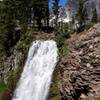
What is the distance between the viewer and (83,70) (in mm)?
39375

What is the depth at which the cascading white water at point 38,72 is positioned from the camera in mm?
49741

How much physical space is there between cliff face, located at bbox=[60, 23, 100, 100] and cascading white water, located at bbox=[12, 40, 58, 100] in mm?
5302

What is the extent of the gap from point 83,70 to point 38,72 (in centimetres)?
1433

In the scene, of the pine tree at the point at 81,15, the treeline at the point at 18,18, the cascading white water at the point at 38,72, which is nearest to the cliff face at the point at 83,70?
the cascading white water at the point at 38,72

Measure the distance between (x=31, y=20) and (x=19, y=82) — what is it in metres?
23.6

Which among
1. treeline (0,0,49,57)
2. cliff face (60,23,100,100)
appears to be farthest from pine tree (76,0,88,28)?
cliff face (60,23,100,100)

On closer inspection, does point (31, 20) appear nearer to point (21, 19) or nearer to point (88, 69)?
point (21, 19)

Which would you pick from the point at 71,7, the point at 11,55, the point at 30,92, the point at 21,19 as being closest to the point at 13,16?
the point at 21,19

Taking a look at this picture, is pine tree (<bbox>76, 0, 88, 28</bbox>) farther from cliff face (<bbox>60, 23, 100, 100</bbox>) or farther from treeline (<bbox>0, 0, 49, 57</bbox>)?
cliff face (<bbox>60, 23, 100, 100</bbox>)

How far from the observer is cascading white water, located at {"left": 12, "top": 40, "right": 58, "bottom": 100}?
1958 inches

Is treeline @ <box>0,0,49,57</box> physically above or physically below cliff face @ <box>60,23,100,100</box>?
above

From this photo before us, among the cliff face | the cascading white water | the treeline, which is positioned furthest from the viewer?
the treeline

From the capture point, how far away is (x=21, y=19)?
6750 cm

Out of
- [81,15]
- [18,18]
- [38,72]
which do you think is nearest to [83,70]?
[38,72]
